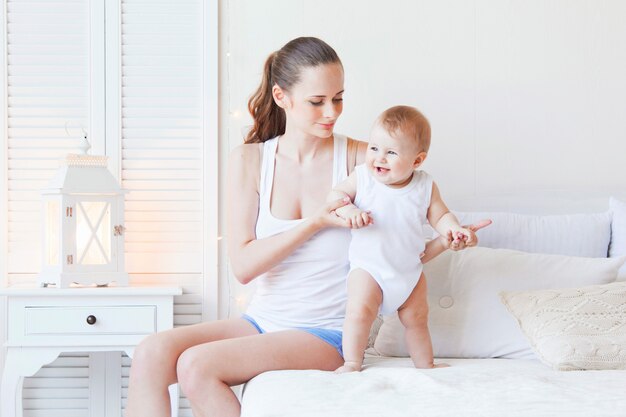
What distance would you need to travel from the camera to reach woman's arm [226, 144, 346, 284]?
2035 millimetres

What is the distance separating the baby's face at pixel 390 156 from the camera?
1943mm

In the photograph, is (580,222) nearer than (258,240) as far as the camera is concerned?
No

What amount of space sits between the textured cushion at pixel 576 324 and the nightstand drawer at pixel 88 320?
1.10m

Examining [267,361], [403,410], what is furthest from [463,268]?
[403,410]

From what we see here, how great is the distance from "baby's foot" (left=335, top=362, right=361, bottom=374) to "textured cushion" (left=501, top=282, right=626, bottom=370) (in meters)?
0.44

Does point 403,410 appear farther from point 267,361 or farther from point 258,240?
point 258,240

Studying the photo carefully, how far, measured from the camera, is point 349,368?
1893mm

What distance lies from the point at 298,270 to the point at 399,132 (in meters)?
0.44

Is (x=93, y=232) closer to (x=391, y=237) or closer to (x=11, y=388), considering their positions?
(x=11, y=388)

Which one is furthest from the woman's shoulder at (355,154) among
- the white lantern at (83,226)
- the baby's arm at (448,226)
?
the white lantern at (83,226)

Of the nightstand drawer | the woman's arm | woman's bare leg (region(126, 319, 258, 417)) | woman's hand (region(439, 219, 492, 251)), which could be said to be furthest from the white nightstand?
woman's hand (region(439, 219, 492, 251))

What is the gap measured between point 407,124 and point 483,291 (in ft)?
1.87

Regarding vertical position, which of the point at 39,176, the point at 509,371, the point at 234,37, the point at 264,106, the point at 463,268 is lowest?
the point at 509,371

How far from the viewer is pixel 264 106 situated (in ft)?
7.55
